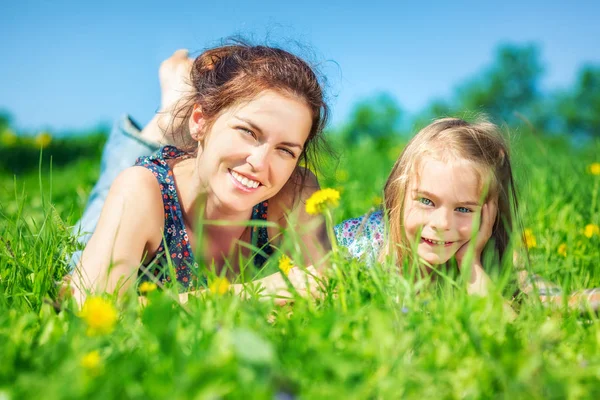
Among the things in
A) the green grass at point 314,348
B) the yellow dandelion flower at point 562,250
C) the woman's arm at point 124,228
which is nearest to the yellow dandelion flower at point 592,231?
the yellow dandelion flower at point 562,250

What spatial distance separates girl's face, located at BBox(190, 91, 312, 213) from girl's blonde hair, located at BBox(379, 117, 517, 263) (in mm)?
467

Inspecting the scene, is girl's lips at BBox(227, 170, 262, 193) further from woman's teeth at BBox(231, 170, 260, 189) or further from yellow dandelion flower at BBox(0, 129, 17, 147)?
yellow dandelion flower at BBox(0, 129, 17, 147)

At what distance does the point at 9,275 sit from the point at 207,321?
100 centimetres

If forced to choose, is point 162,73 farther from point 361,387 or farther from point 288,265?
point 361,387

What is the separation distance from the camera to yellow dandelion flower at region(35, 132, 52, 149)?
7.03 metres

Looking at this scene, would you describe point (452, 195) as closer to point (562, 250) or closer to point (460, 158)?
point (460, 158)

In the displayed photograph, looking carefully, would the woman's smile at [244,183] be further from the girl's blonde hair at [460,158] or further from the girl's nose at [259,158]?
the girl's blonde hair at [460,158]

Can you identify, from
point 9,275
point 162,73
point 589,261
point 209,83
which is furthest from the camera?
point 162,73

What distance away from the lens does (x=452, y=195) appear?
6.98 feet

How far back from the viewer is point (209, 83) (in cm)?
261

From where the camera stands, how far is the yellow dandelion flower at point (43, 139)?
7.03 meters

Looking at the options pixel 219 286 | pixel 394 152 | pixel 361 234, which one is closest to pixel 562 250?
pixel 361 234

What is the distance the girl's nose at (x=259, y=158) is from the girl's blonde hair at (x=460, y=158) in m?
0.53

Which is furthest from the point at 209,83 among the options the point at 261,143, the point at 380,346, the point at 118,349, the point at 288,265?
the point at 380,346
